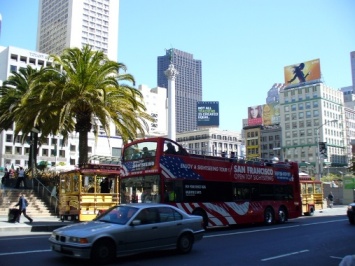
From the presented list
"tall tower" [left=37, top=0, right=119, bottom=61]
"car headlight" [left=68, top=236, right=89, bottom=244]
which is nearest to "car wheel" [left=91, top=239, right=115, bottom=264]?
"car headlight" [left=68, top=236, right=89, bottom=244]

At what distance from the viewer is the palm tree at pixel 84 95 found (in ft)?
78.5

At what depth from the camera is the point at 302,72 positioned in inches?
5330

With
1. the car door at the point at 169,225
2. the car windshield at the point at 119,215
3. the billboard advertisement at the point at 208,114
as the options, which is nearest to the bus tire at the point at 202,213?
the car door at the point at 169,225

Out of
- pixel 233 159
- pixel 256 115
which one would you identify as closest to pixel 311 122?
pixel 256 115

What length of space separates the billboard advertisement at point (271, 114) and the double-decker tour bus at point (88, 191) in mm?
141234

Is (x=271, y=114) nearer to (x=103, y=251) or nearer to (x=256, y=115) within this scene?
(x=256, y=115)

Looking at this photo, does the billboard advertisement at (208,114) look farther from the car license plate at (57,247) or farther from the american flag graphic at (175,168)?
the car license plate at (57,247)

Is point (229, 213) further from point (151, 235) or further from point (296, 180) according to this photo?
point (151, 235)

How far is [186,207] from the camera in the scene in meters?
17.9

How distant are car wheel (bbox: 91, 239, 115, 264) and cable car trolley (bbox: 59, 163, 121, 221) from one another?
11762 millimetres

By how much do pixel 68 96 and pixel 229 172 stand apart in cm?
1064

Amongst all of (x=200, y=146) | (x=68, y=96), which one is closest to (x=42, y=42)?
(x=200, y=146)

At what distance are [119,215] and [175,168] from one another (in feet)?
23.8

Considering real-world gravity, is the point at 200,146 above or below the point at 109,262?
above
